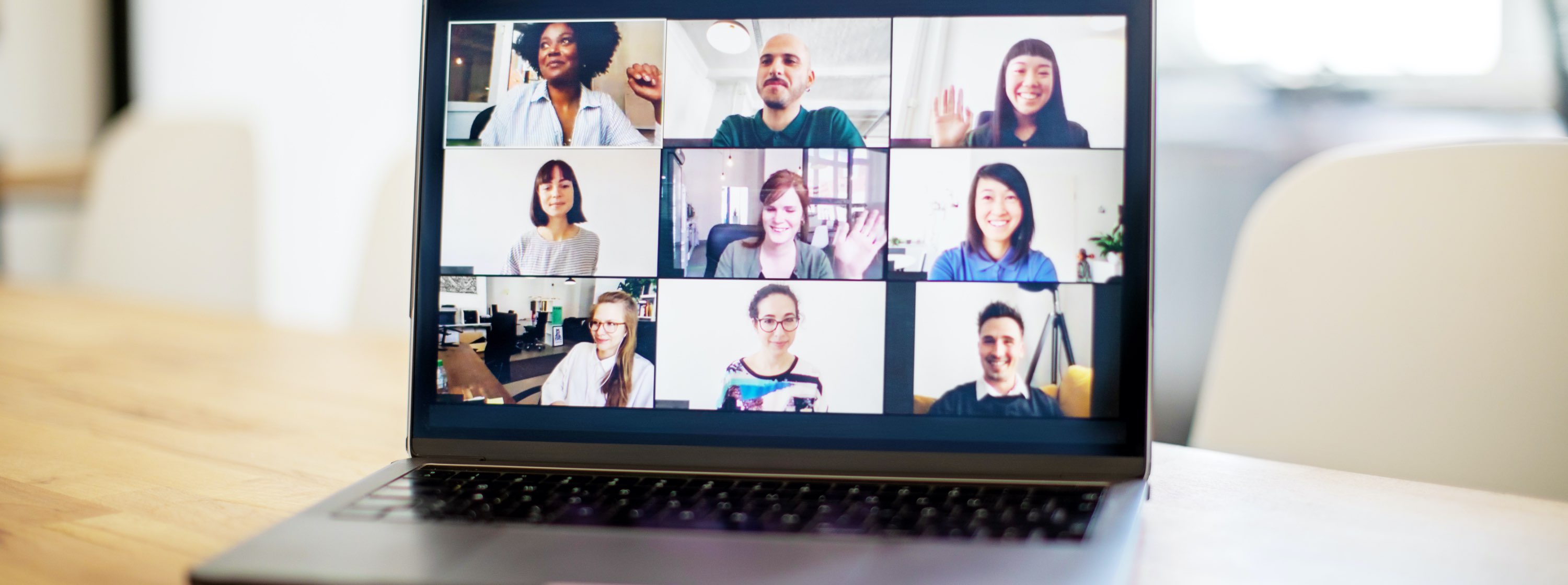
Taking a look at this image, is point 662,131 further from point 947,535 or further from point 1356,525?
point 1356,525

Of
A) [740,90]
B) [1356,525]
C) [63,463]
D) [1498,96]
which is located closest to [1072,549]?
[1356,525]

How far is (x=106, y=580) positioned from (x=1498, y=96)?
195cm

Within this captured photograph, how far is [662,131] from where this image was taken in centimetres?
58

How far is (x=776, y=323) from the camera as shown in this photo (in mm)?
566

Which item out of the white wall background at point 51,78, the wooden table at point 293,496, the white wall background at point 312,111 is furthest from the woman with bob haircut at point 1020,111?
the white wall background at point 51,78

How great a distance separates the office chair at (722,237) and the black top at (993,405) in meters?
0.14

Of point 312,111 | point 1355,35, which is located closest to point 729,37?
point 1355,35

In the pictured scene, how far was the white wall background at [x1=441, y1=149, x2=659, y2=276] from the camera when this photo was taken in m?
0.58

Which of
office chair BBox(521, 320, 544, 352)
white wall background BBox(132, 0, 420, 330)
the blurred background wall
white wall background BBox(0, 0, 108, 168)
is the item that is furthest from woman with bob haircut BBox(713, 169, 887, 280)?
white wall background BBox(0, 0, 108, 168)

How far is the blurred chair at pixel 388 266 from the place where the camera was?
1.41 m

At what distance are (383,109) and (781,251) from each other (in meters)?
2.34

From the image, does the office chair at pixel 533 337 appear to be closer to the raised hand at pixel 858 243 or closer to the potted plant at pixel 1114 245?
the raised hand at pixel 858 243

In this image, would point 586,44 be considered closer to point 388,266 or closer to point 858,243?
point 858,243

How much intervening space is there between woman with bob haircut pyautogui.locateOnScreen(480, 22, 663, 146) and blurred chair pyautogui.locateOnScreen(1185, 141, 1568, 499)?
540 mm
